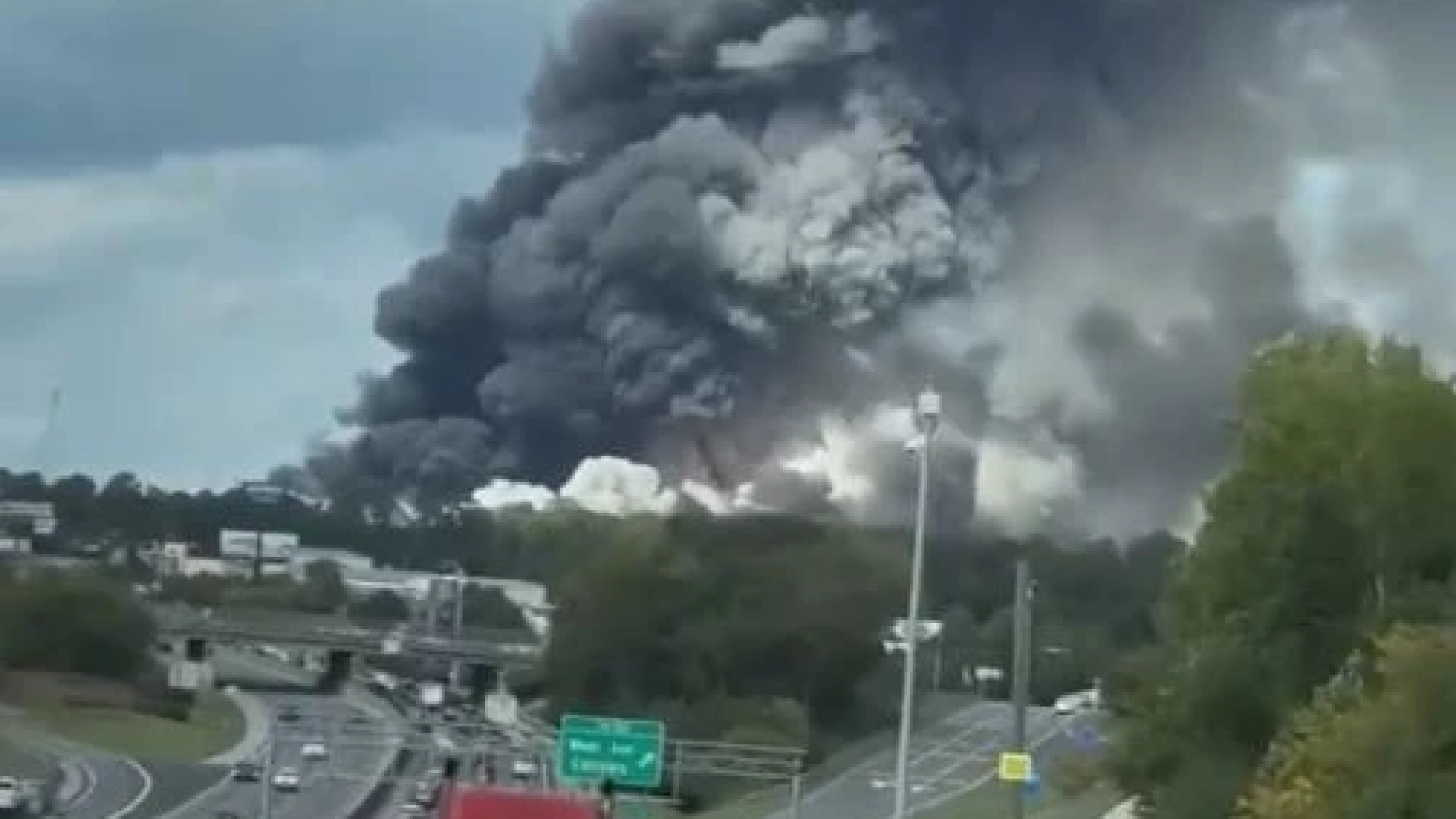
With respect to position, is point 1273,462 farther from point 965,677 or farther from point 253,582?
point 253,582

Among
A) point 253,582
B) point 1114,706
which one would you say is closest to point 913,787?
point 1114,706

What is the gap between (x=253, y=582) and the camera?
9688 centimetres

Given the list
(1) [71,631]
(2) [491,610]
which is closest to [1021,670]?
(1) [71,631]

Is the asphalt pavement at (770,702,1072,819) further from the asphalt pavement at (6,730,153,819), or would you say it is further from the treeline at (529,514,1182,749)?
the asphalt pavement at (6,730,153,819)

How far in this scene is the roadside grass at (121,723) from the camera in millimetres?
67500

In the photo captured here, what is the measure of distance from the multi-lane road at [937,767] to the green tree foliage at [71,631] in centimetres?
1606

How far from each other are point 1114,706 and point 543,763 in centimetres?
1734

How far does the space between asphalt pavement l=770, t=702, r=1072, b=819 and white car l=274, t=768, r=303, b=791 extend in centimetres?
1133

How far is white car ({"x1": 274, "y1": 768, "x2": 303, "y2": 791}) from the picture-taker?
230ft

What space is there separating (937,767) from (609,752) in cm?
2387

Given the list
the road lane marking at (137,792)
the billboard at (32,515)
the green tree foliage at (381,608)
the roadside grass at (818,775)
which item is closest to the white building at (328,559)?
the green tree foliage at (381,608)

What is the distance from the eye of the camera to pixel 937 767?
76250 millimetres

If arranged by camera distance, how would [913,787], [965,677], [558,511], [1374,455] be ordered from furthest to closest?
1. [558,511]
2. [965,677]
3. [913,787]
4. [1374,455]

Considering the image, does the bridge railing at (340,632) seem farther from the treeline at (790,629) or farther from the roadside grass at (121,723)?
the roadside grass at (121,723)
